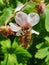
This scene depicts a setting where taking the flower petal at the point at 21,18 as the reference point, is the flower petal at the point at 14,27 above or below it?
below

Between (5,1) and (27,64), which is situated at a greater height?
(5,1)

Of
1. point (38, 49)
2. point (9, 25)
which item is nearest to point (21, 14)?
point (9, 25)

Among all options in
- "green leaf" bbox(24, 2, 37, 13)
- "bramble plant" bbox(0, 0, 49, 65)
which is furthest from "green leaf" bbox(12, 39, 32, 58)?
"green leaf" bbox(24, 2, 37, 13)

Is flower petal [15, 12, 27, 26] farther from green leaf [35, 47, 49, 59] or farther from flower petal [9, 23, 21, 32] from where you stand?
green leaf [35, 47, 49, 59]

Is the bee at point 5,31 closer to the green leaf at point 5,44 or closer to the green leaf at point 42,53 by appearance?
the green leaf at point 5,44

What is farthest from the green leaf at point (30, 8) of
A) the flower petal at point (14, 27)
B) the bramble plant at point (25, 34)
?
the flower petal at point (14, 27)

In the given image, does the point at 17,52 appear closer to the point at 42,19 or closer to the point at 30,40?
the point at 30,40

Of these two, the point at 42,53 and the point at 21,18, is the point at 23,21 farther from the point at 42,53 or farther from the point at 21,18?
the point at 42,53

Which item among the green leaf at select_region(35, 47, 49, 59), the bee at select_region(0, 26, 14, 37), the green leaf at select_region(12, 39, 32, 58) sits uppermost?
the bee at select_region(0, 26, 14, 37)

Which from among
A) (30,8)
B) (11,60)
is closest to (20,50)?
(11,60)
